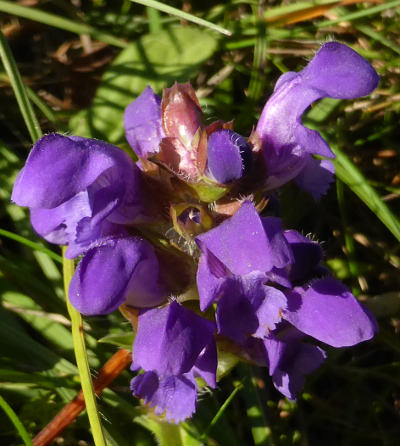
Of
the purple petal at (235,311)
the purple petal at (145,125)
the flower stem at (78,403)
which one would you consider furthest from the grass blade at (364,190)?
the flower stem at (78,403)

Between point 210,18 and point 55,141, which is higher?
point 55,141

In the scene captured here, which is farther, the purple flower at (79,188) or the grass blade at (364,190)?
the grass blade at (364,190)

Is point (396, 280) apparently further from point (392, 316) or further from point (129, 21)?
point (129, 21)

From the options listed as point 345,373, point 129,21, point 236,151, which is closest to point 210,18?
point 129,21

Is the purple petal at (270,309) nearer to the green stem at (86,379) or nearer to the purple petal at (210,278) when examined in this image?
the purple petal at (210,278)

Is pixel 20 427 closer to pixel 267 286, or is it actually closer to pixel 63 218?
pixel 63 218

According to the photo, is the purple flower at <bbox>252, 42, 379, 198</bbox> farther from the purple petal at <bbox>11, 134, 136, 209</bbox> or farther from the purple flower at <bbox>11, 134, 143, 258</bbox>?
the purple petal at <bbox>11, 134, 136, 209</bbox>
